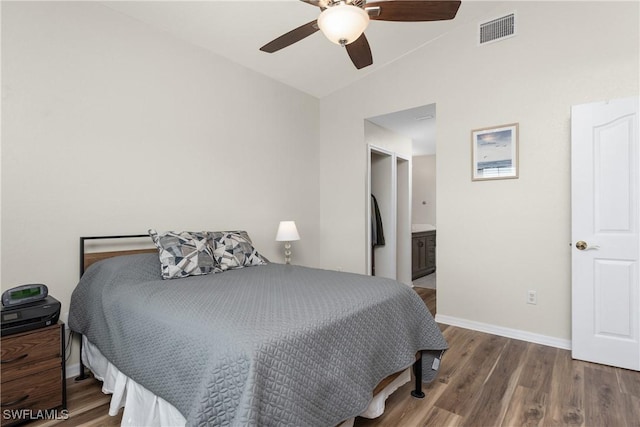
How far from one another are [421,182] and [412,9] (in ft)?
17.3

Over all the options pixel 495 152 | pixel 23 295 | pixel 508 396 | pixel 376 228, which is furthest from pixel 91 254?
pixel 495 152

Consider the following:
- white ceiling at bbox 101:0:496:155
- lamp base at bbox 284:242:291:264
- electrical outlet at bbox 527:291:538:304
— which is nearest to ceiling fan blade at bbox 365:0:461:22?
white ceiling at bbox 101:0:496:155

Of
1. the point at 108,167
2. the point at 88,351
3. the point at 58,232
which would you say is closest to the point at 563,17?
the point at 108,167

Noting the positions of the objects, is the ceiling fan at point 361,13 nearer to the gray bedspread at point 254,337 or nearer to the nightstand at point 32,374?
the gray bedspread at point 254,337

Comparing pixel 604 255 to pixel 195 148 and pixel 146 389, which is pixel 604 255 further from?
pixel 195 148

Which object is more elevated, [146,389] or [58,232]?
[58,232]

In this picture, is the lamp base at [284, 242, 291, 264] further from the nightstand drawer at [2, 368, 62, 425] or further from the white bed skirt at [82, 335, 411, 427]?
the nightstand drawer at [2, 368, 62, 425]

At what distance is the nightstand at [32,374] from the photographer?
1.72m

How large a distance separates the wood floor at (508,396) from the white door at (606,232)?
0.22 meters

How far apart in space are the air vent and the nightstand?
13.7 feet

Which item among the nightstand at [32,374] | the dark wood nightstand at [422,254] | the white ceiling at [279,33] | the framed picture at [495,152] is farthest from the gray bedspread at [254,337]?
A: the dark wood nightstand at [422,254]

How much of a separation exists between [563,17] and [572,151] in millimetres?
1223

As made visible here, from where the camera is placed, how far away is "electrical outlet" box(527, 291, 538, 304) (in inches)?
118

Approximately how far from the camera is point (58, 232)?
228 cm
